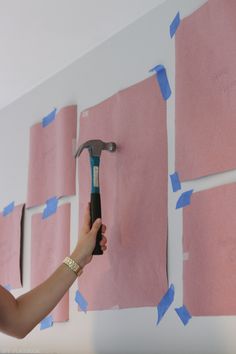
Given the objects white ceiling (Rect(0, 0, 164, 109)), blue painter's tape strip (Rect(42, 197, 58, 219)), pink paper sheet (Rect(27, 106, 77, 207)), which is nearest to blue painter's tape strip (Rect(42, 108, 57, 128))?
pink paper sheet (Rect(27, 106, 77, 207))

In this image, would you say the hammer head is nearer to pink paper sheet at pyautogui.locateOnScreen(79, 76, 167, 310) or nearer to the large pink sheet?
pink paper sheet at pyautogui.locateOnScreen(79, 76, 167, 310)

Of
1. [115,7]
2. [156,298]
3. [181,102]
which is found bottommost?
[156,298]

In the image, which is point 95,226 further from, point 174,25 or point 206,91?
point 174,25

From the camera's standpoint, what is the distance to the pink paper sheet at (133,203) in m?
1.35

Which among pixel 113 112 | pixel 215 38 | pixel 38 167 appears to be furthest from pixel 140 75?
pixel 38 167

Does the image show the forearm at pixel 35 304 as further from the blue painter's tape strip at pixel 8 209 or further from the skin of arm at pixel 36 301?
the blue painter's tape strip at pixel 8 209

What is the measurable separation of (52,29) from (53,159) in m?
0.42

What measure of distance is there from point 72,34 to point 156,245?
72 centimetres

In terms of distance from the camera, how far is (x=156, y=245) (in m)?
1.34

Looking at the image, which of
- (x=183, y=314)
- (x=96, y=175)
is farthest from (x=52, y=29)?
(x=183, y=314)

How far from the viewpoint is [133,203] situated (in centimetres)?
142

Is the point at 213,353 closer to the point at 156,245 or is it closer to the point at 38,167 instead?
the point at 156,245

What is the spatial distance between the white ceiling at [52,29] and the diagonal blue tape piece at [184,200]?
544mm

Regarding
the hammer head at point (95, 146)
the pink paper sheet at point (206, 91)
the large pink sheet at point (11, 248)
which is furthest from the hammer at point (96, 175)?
the large pink sheet at point (11, 248)
